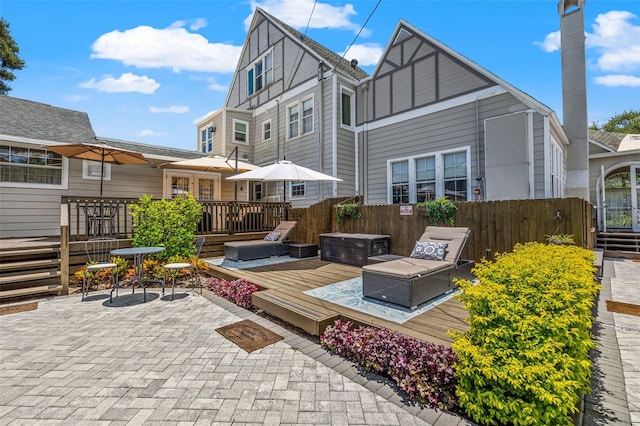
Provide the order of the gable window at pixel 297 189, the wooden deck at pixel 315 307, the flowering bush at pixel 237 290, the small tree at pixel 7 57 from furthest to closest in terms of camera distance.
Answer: the small tree at pixel 7 57, the gable window at pixel 297 189, the flowering bush at pixel 237 290, the wooden deck at pixel 315 307

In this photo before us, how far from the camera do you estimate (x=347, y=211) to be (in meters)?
7.99

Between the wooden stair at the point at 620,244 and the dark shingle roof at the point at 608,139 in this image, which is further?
the dark shingle roof at the point at 608,139

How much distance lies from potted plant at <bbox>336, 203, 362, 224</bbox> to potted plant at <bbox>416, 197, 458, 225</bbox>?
6.00 feet

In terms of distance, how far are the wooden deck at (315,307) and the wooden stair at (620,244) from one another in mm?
8824

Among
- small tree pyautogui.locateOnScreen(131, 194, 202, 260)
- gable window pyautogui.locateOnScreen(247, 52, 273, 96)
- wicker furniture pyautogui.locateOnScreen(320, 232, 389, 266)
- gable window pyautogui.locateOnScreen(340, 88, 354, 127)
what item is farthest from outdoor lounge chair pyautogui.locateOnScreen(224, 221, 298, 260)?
gable window pyautogui.locateOnScreen(247, 52, 273, 96)

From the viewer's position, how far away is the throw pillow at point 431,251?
15.8 ft

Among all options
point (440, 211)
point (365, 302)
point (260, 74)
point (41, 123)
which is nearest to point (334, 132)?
point (440, 211)

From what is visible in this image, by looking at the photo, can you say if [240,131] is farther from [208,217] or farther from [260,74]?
[208,217]

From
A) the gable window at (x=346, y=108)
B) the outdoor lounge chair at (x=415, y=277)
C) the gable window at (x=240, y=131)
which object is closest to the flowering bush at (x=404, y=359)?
the outdoor lounge chair at (x=415, y=277)

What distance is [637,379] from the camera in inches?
100

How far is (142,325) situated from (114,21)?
840 centimetres

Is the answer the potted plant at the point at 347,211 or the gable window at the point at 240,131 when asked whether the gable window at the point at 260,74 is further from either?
the potted plant at the point at 347,211

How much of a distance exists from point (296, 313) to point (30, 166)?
30.4 ft

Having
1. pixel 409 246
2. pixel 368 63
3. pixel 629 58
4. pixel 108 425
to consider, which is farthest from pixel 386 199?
pixel 629 58
